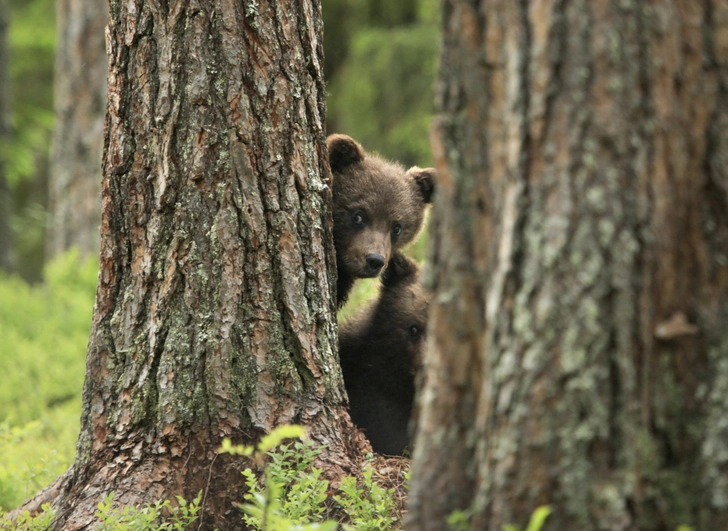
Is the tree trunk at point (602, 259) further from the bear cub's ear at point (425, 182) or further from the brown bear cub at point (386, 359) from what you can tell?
the bear cub's ear at point (425, 182)

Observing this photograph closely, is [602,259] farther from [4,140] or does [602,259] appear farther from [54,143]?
[4,140]

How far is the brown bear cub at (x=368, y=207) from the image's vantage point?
17.5 feet

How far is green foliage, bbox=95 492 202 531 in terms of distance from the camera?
329 cm

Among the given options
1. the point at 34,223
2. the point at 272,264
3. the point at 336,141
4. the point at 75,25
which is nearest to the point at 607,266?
the point at 272,264

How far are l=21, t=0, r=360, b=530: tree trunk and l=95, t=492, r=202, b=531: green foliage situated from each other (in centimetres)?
9

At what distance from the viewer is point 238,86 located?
3.57 m

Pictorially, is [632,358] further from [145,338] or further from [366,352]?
[366,352]

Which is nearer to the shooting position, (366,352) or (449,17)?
(449,17)

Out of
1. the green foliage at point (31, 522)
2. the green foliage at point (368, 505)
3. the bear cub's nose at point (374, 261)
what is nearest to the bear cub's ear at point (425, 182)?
the bear cub's nose at point (374, 261)

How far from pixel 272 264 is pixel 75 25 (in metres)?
9.17

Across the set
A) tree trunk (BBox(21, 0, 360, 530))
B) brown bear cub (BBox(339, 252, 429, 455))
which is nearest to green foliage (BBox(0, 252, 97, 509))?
tree trunk (BBox(21, 0, 360, 530))

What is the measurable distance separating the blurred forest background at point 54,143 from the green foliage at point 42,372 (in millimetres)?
12

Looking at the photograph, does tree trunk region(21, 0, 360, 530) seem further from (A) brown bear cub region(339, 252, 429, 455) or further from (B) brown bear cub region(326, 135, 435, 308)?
(B) brown bear cub region(326, 135, 435, 308)

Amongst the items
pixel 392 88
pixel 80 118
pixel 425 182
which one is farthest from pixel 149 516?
pixel 392 88
